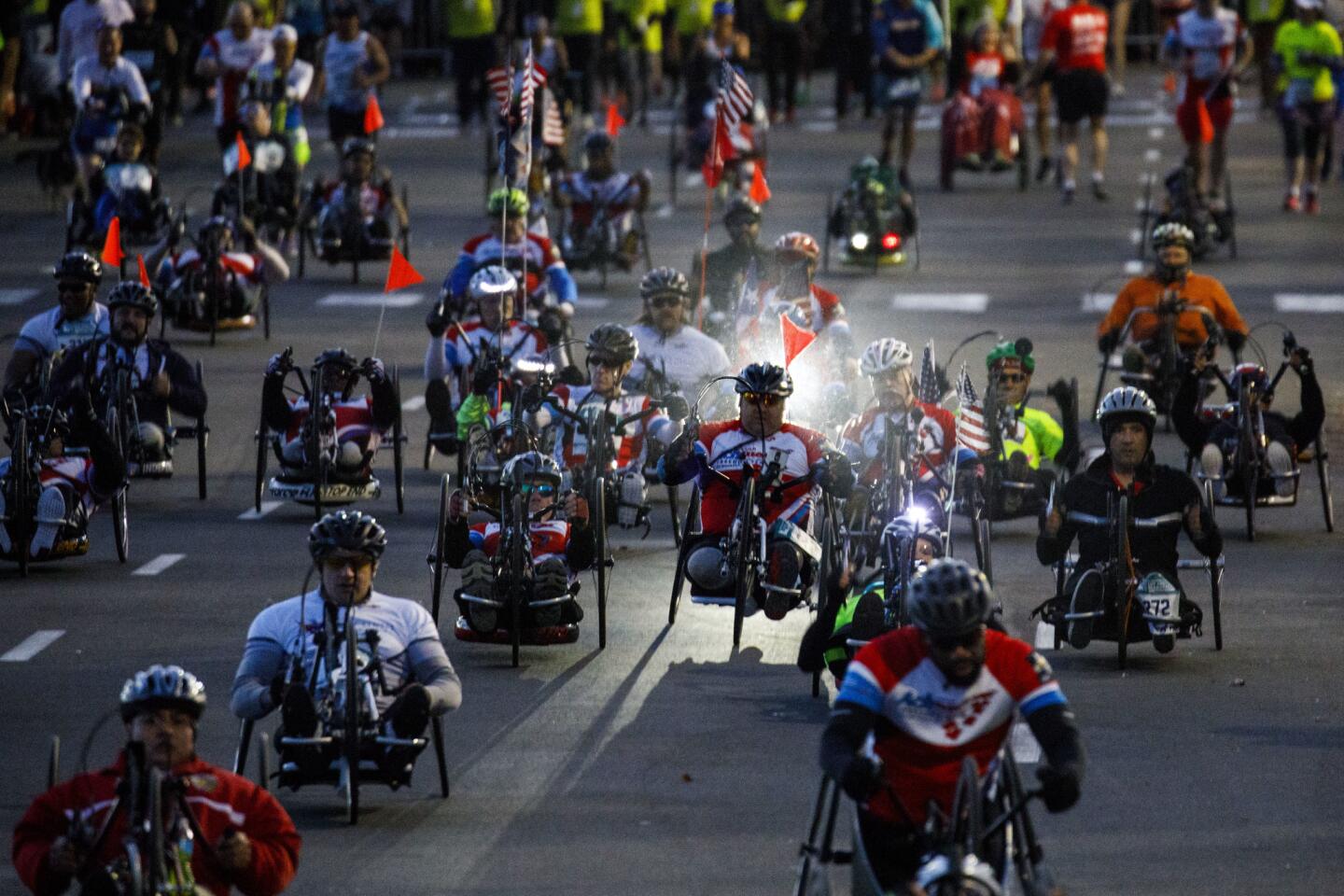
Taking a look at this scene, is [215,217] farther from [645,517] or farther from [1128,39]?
[1128,39]

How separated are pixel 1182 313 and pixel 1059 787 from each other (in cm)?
1327

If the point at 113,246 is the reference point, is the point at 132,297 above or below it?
above

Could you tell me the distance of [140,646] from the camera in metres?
16.0

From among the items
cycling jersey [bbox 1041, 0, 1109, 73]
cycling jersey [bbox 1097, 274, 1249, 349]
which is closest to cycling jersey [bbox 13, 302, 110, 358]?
cycling jersey [bbox 1097, 274, 1249, 349]

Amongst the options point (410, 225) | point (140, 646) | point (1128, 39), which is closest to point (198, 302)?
point (410, 225)

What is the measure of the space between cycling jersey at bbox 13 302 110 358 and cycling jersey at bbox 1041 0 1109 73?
17.3 metres

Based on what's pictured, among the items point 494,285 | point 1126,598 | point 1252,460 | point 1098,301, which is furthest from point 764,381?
point 1098,301

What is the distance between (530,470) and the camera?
15648 millimetres

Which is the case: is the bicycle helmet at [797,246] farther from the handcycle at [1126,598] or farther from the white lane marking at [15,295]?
the white lane marking at [15,295]

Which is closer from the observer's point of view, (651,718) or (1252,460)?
(651,718)

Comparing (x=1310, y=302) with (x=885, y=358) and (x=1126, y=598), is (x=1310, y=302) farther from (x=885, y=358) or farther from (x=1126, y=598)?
(x=1126, y=598)

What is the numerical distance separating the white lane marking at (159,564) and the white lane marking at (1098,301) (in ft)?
41.7

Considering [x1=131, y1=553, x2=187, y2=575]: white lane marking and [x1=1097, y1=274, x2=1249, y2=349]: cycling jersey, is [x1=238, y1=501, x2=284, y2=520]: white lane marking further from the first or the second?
[x1=1097, y1=274, x2=1249, y2=349]: cycling jersey

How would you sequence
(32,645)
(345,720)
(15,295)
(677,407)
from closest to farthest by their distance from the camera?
(345,720) → (32,645) → (677,407) → (15,295)
